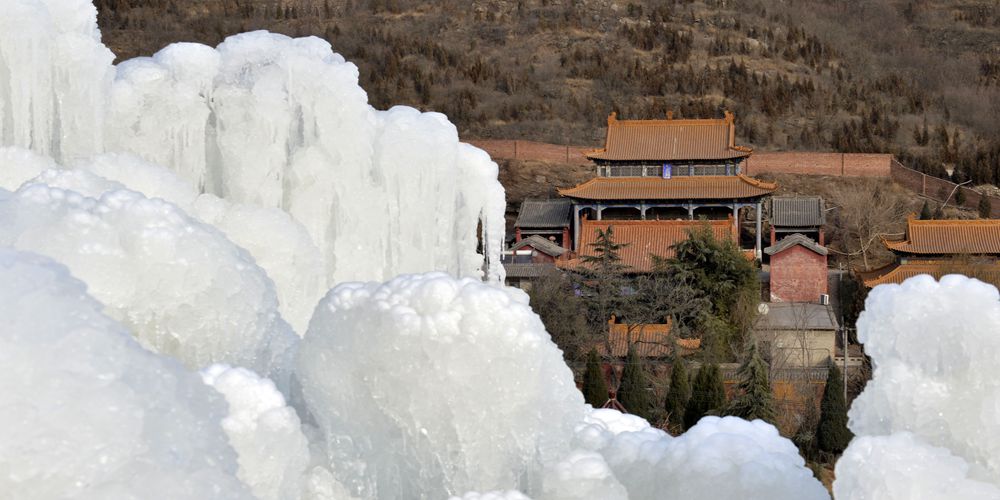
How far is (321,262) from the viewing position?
26.8 feet

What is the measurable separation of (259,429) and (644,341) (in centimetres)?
1730

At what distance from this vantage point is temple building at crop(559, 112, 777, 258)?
32.5 m

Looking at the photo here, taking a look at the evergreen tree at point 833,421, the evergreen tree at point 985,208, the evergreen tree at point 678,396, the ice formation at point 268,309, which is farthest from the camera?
the evergreen tree at point 985,208

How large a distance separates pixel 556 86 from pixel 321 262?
40.0 metres

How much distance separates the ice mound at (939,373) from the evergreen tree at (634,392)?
13.4 meters

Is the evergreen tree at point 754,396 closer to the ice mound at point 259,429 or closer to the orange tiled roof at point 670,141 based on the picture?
the ice mound at point 259,429

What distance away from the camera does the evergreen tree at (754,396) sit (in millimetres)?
18625

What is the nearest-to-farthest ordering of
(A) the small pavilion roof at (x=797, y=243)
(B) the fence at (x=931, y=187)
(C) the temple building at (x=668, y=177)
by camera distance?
(A) the small pavilion roof at (x=797, y=243)
(C) the temple building at (x=668, y=177)
(B) the fence at (x=931, y=187)

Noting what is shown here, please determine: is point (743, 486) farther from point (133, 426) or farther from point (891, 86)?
point (891, 86)

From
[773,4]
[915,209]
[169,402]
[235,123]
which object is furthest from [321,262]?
[773,4]

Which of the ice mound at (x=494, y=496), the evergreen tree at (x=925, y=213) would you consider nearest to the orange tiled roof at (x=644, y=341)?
the evergreen tree at (x=925, y=213)

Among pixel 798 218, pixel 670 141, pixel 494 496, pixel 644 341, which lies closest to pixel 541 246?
pixel 670 141

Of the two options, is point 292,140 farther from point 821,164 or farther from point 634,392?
point 821,164

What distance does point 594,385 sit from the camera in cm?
1948
